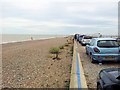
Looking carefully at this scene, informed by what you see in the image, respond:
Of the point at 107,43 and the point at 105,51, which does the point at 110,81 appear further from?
the point at 107,43

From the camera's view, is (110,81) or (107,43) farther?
(107,43)

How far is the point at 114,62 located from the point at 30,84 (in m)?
7.30

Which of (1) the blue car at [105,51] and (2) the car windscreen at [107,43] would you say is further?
(2) the car windscreen at [107,43]

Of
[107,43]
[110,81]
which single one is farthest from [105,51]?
[110,81]

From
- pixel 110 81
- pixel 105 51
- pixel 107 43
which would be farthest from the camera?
pixel 107 43

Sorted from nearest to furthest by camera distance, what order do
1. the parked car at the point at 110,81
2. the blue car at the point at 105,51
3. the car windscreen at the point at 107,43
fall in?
the parked car at the point at 110,81 → the blue car at the point at 105,51 → the car windscreen at the point at 107,43

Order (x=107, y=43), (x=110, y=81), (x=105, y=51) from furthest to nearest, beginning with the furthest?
(x=107, y=43) < (x=105, y=51) < (x=110, y=81)

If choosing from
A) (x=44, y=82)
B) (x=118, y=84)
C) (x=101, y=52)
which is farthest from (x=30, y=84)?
(x=101, y=52)

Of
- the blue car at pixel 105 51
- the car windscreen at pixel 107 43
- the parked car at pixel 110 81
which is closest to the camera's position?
the parked car at pixel 110 81

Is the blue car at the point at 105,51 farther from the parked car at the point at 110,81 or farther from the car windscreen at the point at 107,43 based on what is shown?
the parked car at the point at 110,81

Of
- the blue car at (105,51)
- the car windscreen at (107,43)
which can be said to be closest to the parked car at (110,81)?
the blue car at (105,51)

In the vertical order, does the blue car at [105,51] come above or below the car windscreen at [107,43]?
below

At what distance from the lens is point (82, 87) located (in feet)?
24.0

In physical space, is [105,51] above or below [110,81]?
below
